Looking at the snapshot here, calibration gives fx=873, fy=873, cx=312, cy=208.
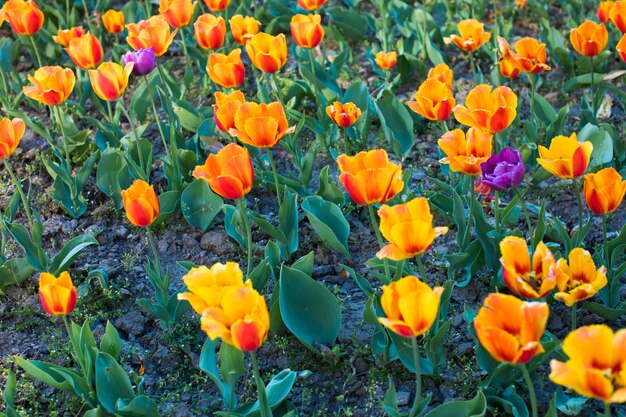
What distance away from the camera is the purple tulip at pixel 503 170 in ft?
8.23

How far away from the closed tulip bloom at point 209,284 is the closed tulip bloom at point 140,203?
519mm

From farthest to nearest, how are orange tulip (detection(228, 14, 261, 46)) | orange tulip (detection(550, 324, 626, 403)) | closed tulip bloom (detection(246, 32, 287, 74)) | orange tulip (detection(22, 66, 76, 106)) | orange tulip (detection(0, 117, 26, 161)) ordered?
orange tulip (detection(228, 14, 261, 46)), closed tulip bloom (detection(246, 32, 287, 74)), orange tulip (detection(22, 66, 76, 106)), orange tulip (detection(0, 117, 26, 161)), orange tulip (detection(550, 324, 626, 403))

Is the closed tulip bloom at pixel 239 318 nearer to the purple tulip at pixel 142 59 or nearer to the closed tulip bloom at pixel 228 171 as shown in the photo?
the closed tulip bloom at pixel 228 171

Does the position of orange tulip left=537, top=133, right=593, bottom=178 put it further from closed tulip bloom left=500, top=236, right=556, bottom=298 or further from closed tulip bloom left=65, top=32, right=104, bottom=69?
closed tulip bloom left=65, top=32, right=104, bottom=69

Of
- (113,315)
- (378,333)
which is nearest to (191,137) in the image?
(113,315)

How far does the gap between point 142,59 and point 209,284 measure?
1.41 m

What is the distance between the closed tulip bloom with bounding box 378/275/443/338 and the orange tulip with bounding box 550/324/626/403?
0.31 m

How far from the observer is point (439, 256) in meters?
3.16

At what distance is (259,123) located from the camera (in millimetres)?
2719

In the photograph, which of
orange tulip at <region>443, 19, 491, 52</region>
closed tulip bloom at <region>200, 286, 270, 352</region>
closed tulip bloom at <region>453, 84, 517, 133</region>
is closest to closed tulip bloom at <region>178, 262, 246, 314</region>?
closed tulip bloom at <region>200, 286, 270, 352</region>

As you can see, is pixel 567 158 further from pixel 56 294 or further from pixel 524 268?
pixel 56 294

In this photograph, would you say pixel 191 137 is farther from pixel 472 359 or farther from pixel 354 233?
pixel 472 359

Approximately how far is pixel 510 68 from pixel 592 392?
192cm

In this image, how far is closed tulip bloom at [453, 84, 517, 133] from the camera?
2736 millimetres
